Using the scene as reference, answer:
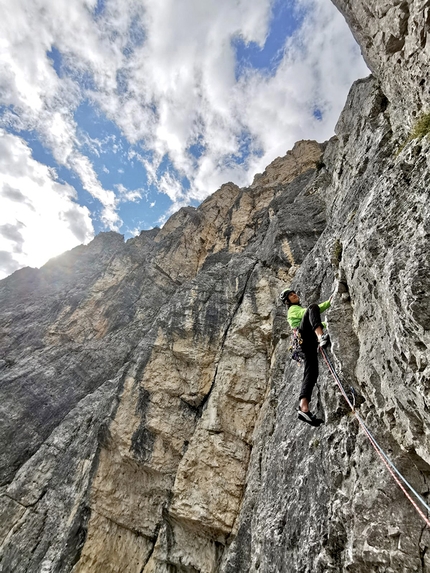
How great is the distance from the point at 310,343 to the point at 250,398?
7447 millimetres

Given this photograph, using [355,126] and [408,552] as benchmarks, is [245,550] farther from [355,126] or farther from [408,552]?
[355,126]

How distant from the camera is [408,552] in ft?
13.0

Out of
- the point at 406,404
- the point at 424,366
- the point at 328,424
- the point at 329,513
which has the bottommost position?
the point at 329,513

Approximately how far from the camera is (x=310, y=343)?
6.84 meters

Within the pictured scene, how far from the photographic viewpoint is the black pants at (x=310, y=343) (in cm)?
636

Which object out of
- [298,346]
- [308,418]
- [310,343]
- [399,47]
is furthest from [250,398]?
[399,47]

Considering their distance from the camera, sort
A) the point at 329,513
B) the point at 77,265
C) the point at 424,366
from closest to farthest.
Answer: the point at 424,366 → the point at 329,513 → the point at 77,265

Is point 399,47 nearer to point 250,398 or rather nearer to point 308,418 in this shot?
point 308,418

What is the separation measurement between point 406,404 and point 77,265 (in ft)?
139

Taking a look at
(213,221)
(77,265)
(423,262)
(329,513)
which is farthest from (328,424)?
(77,265)

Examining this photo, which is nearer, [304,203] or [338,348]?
[338,348]

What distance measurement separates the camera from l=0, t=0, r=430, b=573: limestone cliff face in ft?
15.1

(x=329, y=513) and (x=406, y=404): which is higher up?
(x=406, y=404)

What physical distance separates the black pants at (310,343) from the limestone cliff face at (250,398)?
1.52 feet
